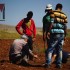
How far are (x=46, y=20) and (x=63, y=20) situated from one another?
0.55 meters

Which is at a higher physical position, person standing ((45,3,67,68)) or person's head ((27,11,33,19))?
person's head ((27,11,33,19))

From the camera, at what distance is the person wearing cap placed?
1088 centimetres

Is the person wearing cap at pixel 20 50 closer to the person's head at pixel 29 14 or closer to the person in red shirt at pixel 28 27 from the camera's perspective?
the person in red shirt at pixel 28 27

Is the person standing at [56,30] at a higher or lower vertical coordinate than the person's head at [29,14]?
lower

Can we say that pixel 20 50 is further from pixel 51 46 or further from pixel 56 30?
pixel 56 30

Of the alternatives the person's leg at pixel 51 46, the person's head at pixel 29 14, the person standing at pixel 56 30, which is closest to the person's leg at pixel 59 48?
the person standing at pixel 56 30

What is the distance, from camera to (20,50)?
11.0 meters

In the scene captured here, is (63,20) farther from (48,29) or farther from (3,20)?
(3,20)

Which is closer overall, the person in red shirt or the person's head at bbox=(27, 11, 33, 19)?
the person's head at bbox=(27, 11, 33, 19)

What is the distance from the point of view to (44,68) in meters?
10.6

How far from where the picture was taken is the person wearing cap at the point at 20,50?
35.7 ft

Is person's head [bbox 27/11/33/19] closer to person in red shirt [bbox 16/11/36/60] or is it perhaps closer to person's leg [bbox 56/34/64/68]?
person in red shirt [bbox 16/11/36/60]

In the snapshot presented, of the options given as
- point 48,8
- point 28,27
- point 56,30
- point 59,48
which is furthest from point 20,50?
point 48,8

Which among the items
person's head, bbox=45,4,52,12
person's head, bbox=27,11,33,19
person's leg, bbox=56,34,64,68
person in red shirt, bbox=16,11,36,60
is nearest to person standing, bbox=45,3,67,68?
person's leg, bbox=56,34,64,68
